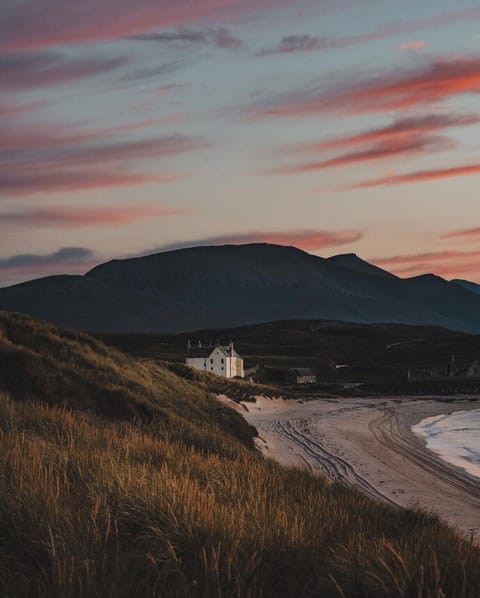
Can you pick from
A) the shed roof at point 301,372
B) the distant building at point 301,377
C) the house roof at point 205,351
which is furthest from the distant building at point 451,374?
the house roof at point 205,351

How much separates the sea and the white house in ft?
153

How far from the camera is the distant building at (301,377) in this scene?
125188 mm

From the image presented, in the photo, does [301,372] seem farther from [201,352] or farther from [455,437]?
[455,437]

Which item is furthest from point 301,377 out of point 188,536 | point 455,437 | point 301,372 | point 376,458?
point 188,536

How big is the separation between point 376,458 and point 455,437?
14.4 meters

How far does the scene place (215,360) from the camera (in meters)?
109

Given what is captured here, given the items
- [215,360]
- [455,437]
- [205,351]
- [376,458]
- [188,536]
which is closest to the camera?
[188,536]

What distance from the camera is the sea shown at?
104ft

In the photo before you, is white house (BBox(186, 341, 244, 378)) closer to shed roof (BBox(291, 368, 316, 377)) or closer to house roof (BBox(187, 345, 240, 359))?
house roof (BBox(187, 345, 240, 359))

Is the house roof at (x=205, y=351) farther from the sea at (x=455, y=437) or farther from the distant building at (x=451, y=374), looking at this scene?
the sea at (x=455, y=437)

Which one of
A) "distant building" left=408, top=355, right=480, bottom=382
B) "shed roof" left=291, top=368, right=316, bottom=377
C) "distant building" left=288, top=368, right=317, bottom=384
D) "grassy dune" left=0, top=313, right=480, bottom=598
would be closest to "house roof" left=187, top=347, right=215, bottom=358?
"distant building" left=288, top=368, right=317, bottom=384

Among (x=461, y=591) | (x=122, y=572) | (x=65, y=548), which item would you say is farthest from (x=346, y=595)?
(x=65, y=548)

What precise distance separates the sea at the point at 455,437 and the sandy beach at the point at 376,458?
0.71 meters

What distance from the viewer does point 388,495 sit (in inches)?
854
